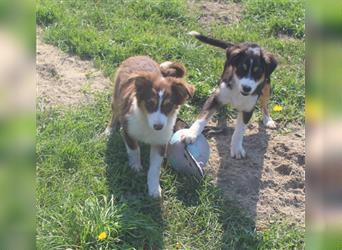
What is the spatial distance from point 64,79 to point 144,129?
5.16ft

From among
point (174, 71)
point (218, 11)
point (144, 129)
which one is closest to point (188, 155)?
point (144, 129)

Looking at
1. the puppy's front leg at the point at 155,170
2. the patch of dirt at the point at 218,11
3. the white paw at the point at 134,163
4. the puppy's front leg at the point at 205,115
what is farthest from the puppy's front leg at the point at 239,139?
the patch of dirt at the point at 218,11

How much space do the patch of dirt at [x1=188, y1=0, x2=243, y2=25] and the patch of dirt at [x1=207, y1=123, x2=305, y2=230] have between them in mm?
2247

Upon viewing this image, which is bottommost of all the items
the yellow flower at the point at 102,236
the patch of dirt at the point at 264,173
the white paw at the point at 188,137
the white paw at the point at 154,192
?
the patch of dirt at the point at 264,173

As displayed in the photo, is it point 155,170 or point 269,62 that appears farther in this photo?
point 269,62

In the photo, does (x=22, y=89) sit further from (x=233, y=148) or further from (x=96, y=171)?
(x=233, y=148)

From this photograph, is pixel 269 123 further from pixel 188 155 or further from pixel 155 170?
pixel 155 170

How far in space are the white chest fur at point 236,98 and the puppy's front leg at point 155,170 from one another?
936mm

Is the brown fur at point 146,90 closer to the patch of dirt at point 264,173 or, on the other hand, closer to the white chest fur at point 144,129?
the white chest fur at point 144,129

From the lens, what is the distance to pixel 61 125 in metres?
4.42

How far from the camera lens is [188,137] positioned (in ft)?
14.1

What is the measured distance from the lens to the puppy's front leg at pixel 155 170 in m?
3.91

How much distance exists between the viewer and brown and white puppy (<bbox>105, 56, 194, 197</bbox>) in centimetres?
379

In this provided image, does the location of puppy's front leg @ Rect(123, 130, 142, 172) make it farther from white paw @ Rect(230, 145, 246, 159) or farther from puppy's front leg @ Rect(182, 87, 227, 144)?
white paw @ Rect(230, 145, 246, 159)
